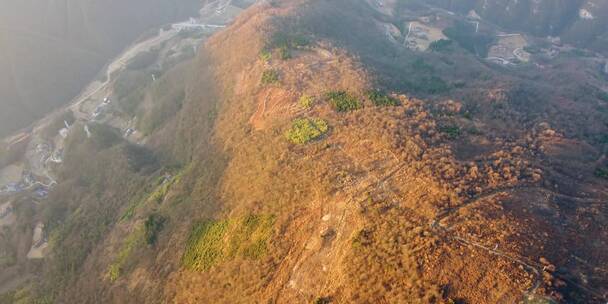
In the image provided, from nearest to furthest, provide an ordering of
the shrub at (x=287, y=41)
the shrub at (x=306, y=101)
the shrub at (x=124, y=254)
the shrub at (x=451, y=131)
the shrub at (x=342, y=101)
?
the shrub at (x=451, y=131), the shrub at (x=124, y=254), the shrub at (x=342, y=101), the shrub at (x=306, y=101), the shrub at (x=287, y=41)

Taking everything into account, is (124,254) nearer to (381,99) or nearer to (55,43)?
(381,99)

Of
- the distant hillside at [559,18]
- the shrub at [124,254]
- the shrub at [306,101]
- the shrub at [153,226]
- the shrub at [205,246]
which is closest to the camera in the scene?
the shrub at [205,246]

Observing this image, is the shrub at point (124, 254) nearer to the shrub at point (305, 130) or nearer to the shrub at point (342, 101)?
the shrub at point (305, 130)

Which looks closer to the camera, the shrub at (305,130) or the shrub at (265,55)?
the shrub at (305,130)

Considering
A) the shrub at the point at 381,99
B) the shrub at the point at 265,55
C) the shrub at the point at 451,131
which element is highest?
the shrub at the point at 265,55

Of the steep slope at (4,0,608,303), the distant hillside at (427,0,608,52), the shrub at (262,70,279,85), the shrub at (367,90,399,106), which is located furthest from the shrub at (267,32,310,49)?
the distant hillside at (427,0,608,52)

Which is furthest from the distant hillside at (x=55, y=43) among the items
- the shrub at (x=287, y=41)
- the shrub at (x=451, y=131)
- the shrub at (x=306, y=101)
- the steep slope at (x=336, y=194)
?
the shrub at (x=451, y=131)

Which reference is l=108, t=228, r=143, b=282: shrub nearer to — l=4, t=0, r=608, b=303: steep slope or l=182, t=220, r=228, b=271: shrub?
l=4, t=0, r=608, b=303: steep slope
